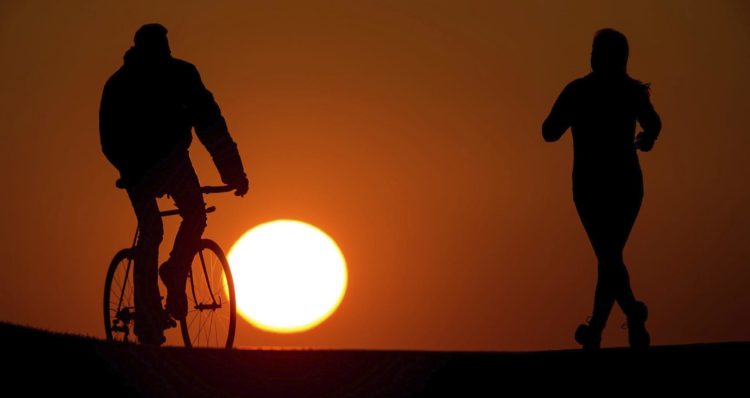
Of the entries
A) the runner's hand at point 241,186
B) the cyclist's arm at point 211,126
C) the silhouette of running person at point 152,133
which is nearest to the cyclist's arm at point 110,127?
the silhouette of running person at point 152,133

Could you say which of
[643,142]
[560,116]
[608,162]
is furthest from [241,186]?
[643,142]

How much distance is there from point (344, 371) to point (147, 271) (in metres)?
3.69

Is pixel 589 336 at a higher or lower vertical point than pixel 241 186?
lower

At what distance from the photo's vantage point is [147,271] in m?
9.07

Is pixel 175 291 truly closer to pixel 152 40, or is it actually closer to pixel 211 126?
pixel 211 126

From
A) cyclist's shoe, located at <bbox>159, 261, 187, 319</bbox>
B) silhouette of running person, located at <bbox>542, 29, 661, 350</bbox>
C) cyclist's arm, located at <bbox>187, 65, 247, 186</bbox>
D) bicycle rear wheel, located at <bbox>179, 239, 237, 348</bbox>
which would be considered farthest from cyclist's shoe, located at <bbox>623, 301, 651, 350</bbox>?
cyclist's shoe, located at <bbox>159, 261, 187, 319</bbox>

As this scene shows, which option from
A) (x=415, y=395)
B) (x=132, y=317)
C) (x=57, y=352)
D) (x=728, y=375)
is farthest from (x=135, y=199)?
(x=728, y=375)

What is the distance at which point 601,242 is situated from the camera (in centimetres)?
806

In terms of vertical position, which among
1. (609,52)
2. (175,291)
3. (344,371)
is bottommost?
(344,371)

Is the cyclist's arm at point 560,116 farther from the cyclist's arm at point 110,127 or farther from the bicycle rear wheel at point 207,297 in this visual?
the cyclist's arm at point 110,127

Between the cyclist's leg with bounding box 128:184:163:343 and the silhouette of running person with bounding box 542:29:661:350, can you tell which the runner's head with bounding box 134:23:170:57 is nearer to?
the cyclist's leg with bounding box 128:184:163:343

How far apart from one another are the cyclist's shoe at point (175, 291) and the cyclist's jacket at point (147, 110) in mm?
856

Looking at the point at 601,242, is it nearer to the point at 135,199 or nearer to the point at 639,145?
the point at 639,145

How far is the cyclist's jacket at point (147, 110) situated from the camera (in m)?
8.82
